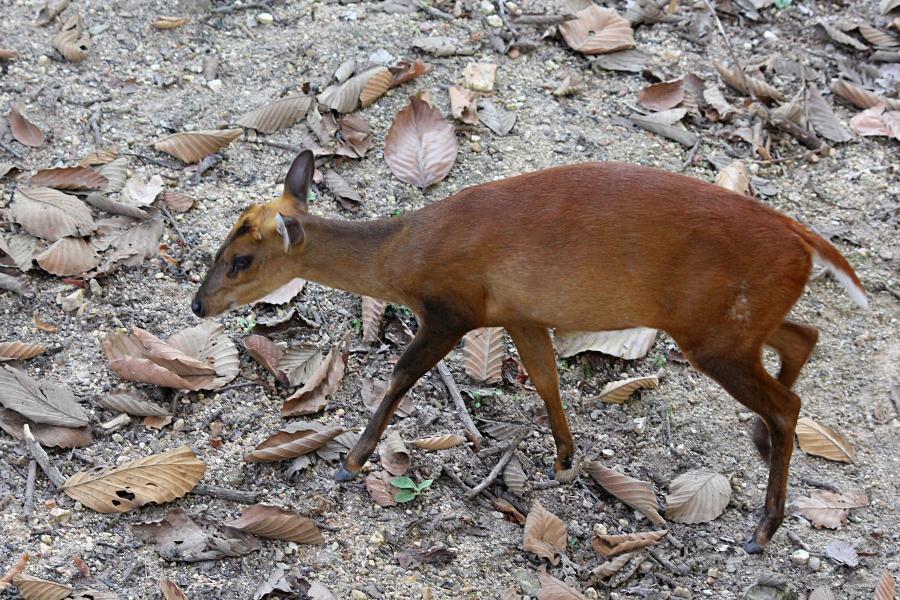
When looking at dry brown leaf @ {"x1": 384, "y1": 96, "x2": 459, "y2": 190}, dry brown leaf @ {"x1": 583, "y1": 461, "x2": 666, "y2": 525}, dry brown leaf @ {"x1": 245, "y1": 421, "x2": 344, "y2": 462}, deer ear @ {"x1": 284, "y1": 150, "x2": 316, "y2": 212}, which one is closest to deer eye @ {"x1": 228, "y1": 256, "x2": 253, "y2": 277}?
deer ear @ {"x1": 284, "y1": 150, "x2": 316, "y2": 212}

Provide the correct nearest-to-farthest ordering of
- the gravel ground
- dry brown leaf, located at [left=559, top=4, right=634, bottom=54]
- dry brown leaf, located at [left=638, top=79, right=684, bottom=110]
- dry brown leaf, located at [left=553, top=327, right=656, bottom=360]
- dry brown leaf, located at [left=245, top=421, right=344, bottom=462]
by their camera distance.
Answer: the gravel ground → dry brown leaf, located at [left=245, top=421, right=344, bottom=462] → dry brown leaf, located at [left=553, top=327, right=656, bottom=360] → dry brown leaf, located at [left=638, top=79, right=684, bottom=110] → dry brown leaf, located at [left=559, top=4, right=634, bottom=54]

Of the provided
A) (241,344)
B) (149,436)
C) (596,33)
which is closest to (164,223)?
(241,344)

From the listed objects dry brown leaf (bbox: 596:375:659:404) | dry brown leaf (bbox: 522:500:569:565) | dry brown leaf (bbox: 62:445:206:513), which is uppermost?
dry brown leaf (bbox: 62:445:206:513)

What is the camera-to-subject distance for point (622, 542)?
485 cm

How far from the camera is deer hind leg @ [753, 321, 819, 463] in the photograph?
494 centimetres

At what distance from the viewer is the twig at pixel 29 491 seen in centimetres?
448

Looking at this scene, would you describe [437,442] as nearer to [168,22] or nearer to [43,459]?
[43,459]

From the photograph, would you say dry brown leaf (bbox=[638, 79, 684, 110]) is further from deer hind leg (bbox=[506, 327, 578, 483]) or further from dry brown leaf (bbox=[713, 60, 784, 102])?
deer hind leg (bbox=[506, 327, 578, 483])

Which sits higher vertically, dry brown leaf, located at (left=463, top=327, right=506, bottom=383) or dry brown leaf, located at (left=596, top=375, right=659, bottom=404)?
dry brown leaf, located at (left=463, top=327, right=506, bottom=383)

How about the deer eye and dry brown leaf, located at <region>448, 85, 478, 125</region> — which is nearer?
the deer eye

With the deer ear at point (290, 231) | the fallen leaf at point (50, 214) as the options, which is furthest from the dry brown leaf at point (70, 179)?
the deer ear at point (290, 231)

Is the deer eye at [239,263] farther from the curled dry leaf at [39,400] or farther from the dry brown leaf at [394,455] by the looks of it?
the dry brown leaf at [394,455]

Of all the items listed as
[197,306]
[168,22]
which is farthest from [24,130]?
[197,306]

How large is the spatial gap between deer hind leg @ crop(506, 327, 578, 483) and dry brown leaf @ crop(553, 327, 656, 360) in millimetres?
633
